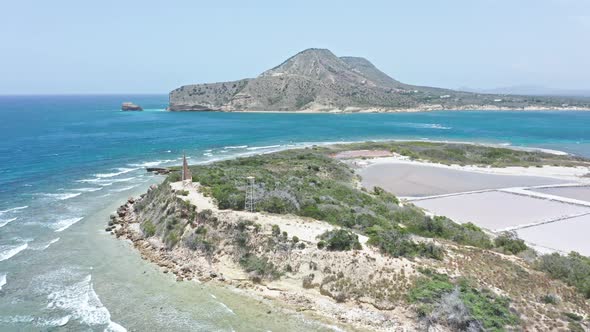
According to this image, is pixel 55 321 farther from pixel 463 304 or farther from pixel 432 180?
pixel 432 180

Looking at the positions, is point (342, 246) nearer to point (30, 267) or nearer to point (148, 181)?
point (30, 267)

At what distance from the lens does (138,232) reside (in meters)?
34.0

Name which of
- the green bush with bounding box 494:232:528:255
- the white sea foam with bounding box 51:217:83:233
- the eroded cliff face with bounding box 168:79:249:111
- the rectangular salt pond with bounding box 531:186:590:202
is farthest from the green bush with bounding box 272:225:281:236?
the eroded cliff face with bounding box 168:79:249:111

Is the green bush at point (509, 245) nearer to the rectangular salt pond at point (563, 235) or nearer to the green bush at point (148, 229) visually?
the rectangular salt pond at point (563, 235)

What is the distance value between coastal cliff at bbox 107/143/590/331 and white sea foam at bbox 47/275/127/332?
4535mm

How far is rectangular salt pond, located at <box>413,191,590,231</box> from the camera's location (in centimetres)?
3753

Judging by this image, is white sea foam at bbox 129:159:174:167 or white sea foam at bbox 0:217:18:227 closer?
white sea foam at bbox 0:217:18:227

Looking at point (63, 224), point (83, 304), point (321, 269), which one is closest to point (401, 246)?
point (321, 269)

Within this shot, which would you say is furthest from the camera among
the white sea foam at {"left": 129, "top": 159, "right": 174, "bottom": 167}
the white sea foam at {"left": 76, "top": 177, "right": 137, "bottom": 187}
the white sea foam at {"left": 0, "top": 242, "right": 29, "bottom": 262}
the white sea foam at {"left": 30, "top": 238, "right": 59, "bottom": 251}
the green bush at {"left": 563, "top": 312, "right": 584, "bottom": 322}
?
the white sea foam at {"left": 129, "top": 159, "right": 174, "bottom": 167}

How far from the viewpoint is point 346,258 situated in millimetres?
24172

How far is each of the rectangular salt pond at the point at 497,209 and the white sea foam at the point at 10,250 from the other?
1378 inches

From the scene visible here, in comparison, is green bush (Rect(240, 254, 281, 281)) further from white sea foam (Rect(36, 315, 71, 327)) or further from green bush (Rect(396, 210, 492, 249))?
green bush (Rect(396, 210, 492, 249))

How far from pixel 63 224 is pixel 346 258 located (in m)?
26.1

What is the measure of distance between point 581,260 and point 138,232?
31928mm
